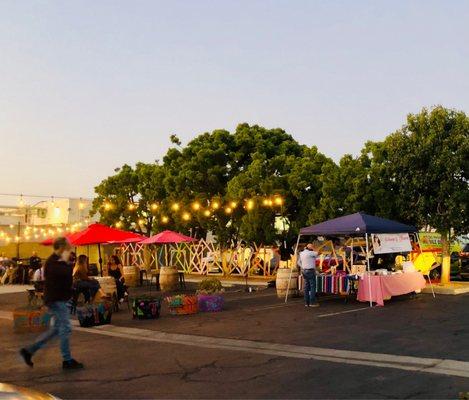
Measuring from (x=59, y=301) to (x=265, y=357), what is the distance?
328 cm

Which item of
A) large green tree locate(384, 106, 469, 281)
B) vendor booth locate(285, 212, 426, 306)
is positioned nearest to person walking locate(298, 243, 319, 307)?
vendor booth locate(285, 212, 426, 306)

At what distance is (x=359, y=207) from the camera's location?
23.9m

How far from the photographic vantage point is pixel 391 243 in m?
17.3

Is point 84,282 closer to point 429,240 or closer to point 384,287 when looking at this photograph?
point 384,287

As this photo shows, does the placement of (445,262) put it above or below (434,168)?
below

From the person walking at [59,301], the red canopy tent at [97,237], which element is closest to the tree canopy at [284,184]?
the red canopy tent at [97,237]

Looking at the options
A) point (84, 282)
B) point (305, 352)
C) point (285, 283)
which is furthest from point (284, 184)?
point (305, 352)

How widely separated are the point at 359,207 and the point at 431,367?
1644 cm

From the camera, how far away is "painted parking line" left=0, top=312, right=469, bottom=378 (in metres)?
7.77

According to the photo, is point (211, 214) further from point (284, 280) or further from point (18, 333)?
point (18, 333)

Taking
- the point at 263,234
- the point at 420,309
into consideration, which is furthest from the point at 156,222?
the point at 420,309

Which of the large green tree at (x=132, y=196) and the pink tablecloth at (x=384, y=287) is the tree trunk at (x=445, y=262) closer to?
the pink tablecloth at (x=384, y=287)

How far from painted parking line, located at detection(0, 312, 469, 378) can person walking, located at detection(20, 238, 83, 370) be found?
8.42 ft

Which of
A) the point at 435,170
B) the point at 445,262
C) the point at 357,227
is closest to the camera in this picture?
the point at 357,227
